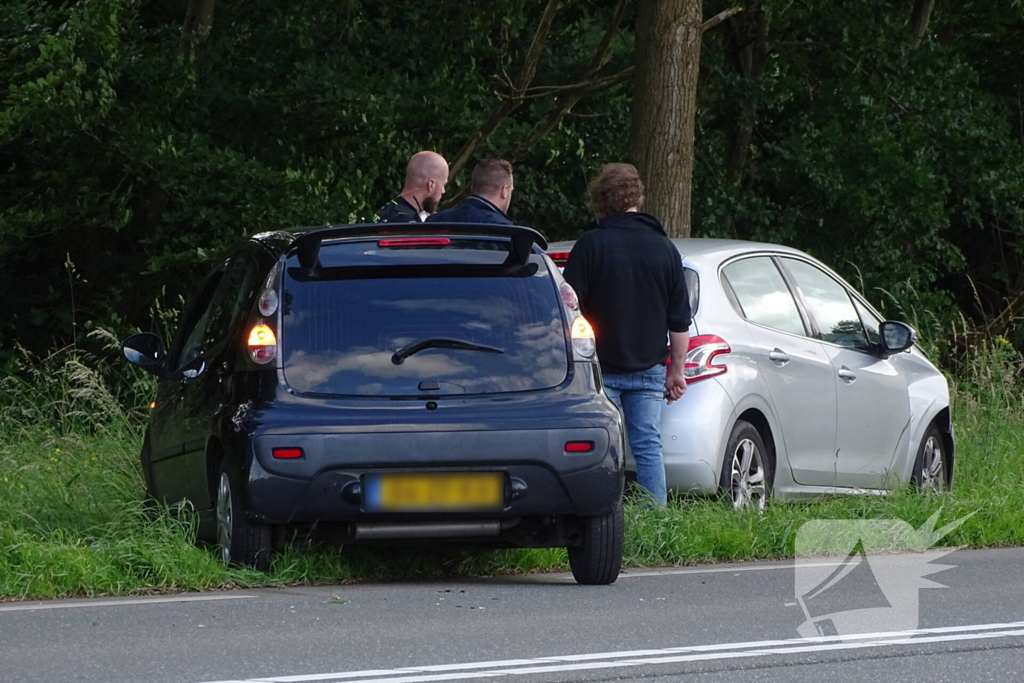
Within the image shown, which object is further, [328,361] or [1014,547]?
[1014,547]

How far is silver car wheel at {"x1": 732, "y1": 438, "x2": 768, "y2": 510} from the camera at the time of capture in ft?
29.3

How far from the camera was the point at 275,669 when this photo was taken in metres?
5.49

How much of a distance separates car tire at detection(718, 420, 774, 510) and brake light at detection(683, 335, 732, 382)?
0.33 m

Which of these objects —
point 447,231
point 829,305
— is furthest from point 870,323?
point 447,231

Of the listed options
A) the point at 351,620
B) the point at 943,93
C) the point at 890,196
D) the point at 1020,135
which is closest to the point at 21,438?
the point at 351,620

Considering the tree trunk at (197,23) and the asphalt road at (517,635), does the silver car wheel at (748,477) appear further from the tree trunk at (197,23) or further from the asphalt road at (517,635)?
the tree trunk at (197,23)

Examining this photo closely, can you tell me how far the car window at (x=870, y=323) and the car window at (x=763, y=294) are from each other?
689mm

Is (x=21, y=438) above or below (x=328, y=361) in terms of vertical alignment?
below

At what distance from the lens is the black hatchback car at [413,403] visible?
686 cm

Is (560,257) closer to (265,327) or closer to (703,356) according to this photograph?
(703,356)

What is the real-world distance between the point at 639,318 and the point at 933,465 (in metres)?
3.12

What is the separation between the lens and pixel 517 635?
6.14 meters

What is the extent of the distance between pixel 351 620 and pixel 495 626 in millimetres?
553

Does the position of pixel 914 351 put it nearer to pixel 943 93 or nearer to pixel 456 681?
pixel 456 681
